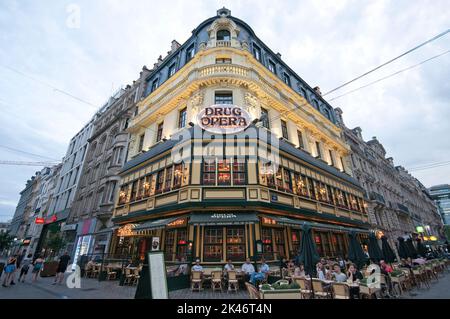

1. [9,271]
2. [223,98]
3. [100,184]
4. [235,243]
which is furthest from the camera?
[100,184]

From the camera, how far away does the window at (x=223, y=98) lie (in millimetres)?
16203

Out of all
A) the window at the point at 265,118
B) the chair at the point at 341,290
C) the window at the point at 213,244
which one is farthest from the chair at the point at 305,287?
the window at the point at 265,118

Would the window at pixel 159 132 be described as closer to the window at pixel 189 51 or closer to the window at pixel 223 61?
the window at pixel 189 51

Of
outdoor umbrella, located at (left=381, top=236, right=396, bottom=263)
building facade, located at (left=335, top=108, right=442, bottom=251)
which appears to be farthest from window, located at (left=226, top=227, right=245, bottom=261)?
building facade, located at (left=335, top=108, right=442, bottom=251)

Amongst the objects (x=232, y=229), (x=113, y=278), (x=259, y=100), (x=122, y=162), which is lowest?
(x=113, y=278)

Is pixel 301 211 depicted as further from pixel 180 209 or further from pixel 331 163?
pixel 331 163

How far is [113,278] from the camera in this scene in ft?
46.1

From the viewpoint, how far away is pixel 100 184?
24.1m

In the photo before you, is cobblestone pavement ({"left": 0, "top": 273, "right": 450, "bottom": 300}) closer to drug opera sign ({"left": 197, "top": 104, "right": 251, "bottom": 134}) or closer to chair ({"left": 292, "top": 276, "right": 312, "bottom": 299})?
chair ({"left": 292, "top": 276, "right": 312, "bottom": 299})

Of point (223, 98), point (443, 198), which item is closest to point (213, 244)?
point (223, 98)

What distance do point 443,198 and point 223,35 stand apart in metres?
164

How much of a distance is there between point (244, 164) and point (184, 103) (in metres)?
7.72

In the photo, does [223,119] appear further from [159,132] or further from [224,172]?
[159,132]
